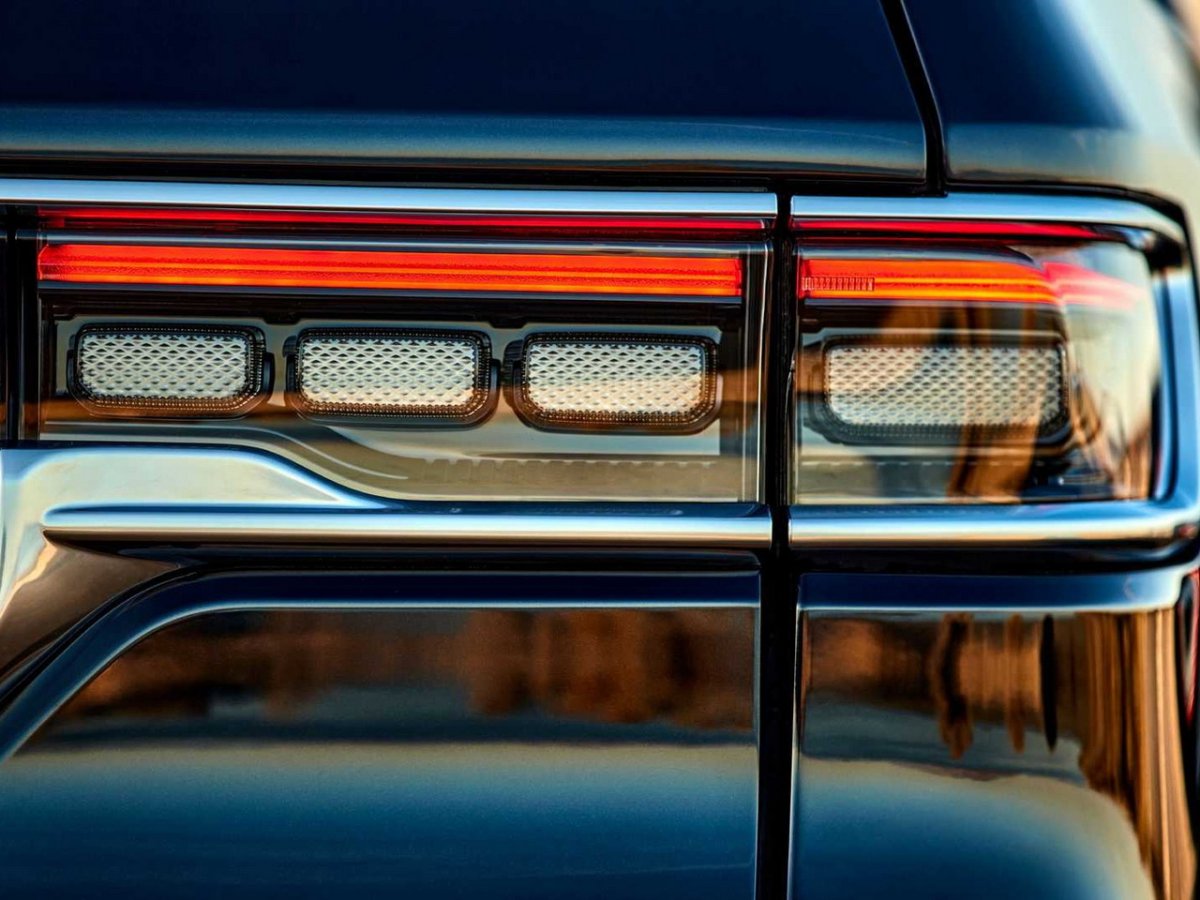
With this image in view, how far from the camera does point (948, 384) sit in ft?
3.03

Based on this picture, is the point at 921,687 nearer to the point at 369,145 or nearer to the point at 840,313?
the point at 840,313

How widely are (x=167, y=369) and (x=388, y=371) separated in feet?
0.56

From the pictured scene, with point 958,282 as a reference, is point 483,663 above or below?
below

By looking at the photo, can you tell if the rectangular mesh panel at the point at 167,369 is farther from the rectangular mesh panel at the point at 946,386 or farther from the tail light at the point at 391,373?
the rectangular mesh panel at the point at 946,386

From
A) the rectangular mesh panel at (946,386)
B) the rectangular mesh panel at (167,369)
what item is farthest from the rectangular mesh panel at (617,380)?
the rectangular mesh panel at (167,369)

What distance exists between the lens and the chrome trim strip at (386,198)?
0.91 m

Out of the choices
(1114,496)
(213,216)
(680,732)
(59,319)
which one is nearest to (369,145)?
(213,216)

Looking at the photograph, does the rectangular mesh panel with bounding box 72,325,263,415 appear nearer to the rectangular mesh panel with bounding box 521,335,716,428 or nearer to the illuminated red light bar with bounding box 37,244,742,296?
the illuminated red light bar with bounding box 37,244,742,296

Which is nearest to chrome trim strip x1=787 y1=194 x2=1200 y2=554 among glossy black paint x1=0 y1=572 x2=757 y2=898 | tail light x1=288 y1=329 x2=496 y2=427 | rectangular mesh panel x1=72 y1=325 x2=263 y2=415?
glossy black paint x1=0 y1=572 x2=757 y2=898

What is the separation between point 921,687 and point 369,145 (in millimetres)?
593

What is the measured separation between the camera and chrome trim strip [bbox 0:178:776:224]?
906mm

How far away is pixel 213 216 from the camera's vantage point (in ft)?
3.00

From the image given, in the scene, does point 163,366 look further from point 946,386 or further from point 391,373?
point 946,386

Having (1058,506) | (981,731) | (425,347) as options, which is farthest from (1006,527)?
(425,347)
